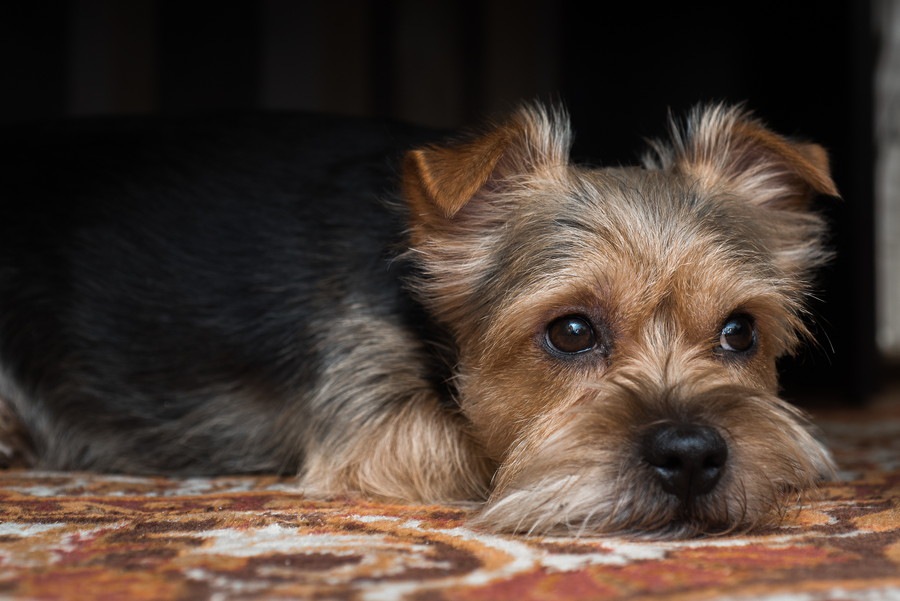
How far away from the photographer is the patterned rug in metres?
1.54

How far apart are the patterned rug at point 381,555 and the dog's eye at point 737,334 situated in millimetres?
417

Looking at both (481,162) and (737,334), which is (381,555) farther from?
(737,334)

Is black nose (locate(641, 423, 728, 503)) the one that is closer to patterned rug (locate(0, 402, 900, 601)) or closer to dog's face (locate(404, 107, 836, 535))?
dog's face (locate(404, 107, 836, 535))

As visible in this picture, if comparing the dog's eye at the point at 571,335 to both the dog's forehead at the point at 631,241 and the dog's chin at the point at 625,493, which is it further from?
the dog's chin at the point at 625,493

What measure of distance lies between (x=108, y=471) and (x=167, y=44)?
379 centimetres

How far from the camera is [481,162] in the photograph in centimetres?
245

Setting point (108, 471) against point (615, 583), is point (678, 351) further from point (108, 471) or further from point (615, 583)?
point (108, 471)

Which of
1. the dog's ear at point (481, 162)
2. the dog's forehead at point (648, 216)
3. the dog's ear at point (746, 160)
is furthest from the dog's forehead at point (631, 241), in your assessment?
the dog's ear at point (746, 160)

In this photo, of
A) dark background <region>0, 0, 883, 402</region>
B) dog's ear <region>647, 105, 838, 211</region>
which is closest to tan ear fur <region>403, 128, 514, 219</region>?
dog's ear <region>647, 105, 838, 211</region>

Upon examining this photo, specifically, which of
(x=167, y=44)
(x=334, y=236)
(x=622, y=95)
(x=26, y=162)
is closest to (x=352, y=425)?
(x=334, y=236)

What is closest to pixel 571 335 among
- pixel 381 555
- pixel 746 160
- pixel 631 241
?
pixel 631 241

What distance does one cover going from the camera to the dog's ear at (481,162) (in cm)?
244

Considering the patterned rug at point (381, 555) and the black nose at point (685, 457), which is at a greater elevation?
the black nose at point (685, 457)

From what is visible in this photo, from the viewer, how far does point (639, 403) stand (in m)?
2.14
